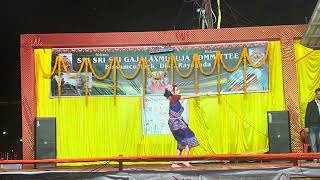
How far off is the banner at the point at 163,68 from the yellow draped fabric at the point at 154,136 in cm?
25

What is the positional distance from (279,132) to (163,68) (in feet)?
11.5

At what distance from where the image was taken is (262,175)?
29.8 feet

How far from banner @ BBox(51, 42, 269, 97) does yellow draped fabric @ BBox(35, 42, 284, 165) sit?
0.25 m

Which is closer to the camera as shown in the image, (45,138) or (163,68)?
(45,138)

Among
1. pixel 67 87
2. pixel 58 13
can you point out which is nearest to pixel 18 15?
pixel 58 13

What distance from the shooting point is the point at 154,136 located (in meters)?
13.6

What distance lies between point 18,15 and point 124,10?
471 cm

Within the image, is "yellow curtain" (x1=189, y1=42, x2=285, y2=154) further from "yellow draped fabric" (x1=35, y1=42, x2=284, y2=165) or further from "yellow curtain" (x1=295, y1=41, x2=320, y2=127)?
"yellow curtain" (x1=295, y1=41, x2=320, y2=127)

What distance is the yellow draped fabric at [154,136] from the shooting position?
44.3ft

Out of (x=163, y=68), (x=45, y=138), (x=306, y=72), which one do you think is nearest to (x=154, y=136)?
(x=163, y=68)

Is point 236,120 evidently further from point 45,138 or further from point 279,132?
point 45,138

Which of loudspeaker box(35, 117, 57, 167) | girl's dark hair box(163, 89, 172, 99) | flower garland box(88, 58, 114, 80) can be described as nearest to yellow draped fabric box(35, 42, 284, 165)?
loudspeaker box(35, 117, 57, 167)

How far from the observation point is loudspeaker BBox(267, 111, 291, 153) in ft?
41.8

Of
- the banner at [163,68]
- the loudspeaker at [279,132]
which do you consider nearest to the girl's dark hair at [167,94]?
the banner at [163,68]
